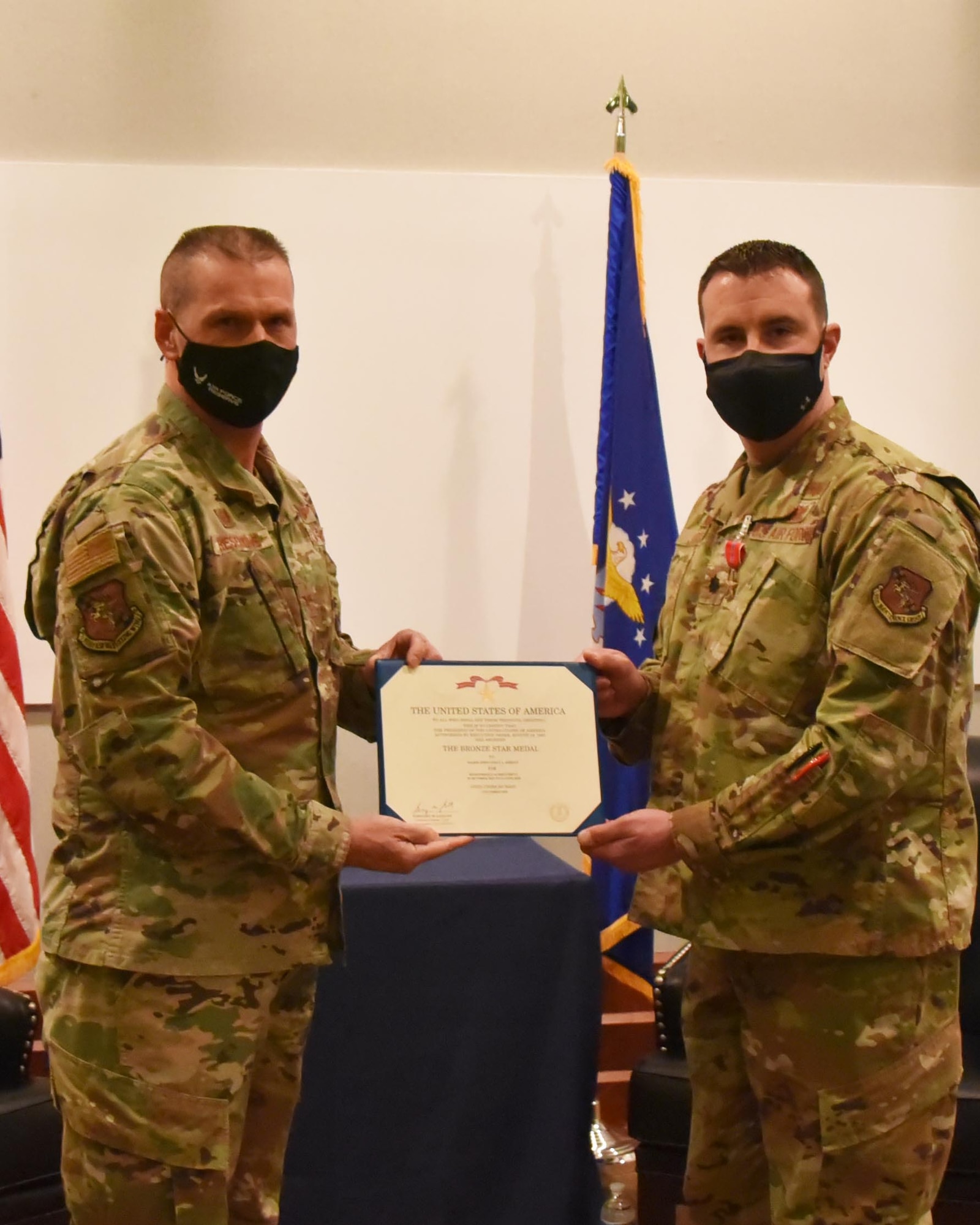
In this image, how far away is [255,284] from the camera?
1748 mm

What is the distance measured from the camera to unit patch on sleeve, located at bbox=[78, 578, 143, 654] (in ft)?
5.03

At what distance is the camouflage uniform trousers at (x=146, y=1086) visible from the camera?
5.21 ft

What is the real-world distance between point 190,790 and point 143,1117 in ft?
1.56

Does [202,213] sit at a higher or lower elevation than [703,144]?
lower

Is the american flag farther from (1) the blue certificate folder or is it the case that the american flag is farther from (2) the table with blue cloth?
(1) the blue certificate folder

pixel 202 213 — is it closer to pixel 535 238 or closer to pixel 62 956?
pixel 535 238

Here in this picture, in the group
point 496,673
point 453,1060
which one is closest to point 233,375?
point 496,673

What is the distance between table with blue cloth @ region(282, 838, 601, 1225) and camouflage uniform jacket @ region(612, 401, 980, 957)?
68 cm

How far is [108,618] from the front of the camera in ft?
5.04

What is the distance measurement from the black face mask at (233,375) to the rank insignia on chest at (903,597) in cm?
99

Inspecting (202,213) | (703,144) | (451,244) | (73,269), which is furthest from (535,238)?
(73,269)

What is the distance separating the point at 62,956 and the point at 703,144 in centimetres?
282

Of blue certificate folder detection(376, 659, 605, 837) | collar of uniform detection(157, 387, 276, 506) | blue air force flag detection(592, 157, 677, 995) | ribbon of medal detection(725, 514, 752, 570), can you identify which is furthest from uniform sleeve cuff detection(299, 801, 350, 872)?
blue air force flag detection(592, 157, 677, 995)
